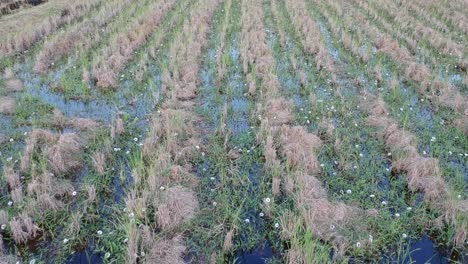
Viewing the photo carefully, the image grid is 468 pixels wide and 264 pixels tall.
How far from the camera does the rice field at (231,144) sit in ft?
16.7

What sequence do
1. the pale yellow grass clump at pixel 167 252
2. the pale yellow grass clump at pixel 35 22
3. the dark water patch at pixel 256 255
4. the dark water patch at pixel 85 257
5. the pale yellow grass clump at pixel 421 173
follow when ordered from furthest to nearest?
the pale yellow grass clump at pixel 35 22 < the pale yellow grass clump at pixel 421 173 < the dark water patch at pixel 256 255 < the dark water patch at pixel 85 257 < the pale yellow grass clump at pixel 167 252

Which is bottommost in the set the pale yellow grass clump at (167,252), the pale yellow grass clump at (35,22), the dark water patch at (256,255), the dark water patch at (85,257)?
the dark water patch at (256,255)

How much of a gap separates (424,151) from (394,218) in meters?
1.92

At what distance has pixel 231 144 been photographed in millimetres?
7152

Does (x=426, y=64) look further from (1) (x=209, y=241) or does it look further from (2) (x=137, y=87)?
(1) (x=209, y=241)

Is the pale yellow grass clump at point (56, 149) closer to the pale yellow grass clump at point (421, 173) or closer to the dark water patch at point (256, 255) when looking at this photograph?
the dark water patch at point (256, 255)

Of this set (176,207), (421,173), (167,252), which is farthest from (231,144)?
(421,173)

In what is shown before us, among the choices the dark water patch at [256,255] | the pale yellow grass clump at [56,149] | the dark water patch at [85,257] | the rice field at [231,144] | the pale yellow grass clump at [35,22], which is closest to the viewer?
the dark water patch at [85,257]

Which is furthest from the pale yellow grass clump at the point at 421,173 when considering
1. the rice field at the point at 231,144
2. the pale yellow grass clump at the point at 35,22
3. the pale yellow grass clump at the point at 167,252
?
the pale yellow grass clump at the point at 35,22

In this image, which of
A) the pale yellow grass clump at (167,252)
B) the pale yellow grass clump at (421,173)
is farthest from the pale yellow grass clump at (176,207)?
the pale yellow grass clump at (421,173)

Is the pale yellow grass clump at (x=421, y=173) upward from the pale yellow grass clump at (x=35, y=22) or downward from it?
downward

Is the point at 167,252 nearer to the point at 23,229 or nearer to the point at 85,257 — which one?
the point at 85,257

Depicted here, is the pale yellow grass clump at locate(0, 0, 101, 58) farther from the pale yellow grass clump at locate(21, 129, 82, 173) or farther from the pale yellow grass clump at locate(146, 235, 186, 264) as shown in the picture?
the pale yellow grass clump at locate(146, 235, 186, 264)

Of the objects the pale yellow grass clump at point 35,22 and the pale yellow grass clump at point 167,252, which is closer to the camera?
the pale yellow grass clump at point 167,252
